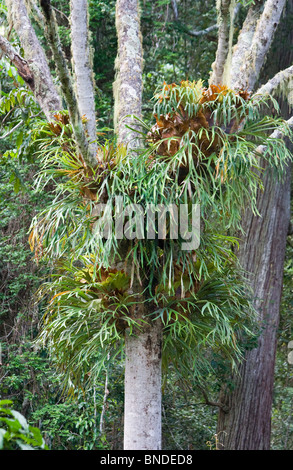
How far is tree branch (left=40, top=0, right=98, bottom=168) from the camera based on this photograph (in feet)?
6.98

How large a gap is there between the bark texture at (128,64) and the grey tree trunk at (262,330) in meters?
2.23

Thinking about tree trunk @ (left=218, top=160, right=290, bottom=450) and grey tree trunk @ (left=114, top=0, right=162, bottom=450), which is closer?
grey tree trunk @ (left=114, top=0, right=162, bottom=450)

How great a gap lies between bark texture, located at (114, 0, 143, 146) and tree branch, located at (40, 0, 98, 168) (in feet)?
2.25

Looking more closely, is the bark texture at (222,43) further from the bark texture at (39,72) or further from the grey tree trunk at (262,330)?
the grey tree trunk at (262,330)

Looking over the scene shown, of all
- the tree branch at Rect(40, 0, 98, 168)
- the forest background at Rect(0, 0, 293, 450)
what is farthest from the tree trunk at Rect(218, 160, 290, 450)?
the tree branch at Rect(40, 0, 98, 168)

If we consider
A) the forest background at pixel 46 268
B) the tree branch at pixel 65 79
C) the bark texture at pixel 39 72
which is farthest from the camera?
the forest background at pixel 46 268

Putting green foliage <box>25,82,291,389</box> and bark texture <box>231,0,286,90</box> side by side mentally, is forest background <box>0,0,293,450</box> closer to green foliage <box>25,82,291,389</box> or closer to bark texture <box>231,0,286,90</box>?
green foliage <box>25,82,291,389</box>

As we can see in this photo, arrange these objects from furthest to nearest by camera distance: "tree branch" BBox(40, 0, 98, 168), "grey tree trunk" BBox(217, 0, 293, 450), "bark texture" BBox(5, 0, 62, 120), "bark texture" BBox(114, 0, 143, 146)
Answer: "grey tree trunk" BBox(217, 0, 293, 450) < "bark texture" BBox(114, 0, 143, 146) < "bark texture" BBox(5, 0, 62, 120) < "tree branch" BBox(40, 0, 98, 168)

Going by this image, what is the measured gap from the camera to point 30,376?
191 inches

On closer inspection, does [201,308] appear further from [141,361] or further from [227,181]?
[227,181]

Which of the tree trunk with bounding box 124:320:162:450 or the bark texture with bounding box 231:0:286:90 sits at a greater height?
the bark texture with bounding box 231:0:286:90

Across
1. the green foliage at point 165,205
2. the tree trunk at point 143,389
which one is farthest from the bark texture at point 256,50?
the tree trunk at point 143,389

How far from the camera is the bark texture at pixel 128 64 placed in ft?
10.9
